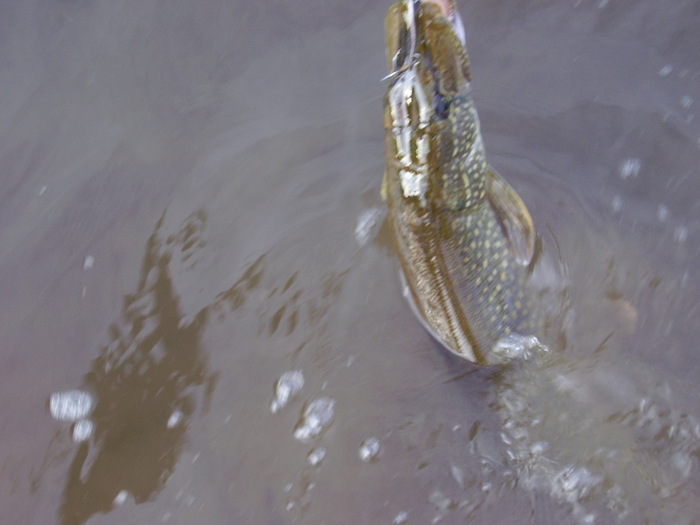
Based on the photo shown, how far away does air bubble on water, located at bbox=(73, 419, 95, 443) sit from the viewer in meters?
3.19

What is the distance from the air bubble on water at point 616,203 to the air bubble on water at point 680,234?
0.32m

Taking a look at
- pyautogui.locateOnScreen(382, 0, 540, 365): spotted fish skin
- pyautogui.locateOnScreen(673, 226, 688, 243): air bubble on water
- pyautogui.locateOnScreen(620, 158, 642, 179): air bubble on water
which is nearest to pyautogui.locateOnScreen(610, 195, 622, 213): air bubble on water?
pyautogui.locateOnScreen(620, 158, 642, 179): air bubble on water

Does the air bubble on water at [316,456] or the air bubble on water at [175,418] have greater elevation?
the air bubble on water at [175,418]

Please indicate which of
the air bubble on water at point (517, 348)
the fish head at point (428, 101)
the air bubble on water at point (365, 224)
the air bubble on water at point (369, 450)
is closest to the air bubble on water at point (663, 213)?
the air bubble on water at point (517, 348)

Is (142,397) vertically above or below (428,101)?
below

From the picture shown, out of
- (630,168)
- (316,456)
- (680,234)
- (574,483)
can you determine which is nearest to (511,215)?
(630,168)

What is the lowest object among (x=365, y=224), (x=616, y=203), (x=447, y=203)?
(x=616, y=203)

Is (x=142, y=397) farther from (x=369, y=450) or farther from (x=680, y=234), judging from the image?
(x=680, y=234)

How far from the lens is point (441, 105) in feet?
8.20

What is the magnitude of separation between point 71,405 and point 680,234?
3415mm

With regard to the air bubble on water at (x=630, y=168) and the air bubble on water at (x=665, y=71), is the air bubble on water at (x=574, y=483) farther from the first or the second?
the air bubble on water at (x=665, y=71)

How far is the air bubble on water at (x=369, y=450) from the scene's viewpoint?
3129 mm

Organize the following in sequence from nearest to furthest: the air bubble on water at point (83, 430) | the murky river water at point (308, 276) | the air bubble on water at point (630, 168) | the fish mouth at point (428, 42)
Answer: the fish mouth at point (428, 42), the murky river water at point (308, 276), the air bubble on water at point (83, 430), the air bubble on water at point (630, 168)

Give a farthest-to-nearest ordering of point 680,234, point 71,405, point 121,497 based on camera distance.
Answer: point 680,234 < point 71,405 < point 121,497
